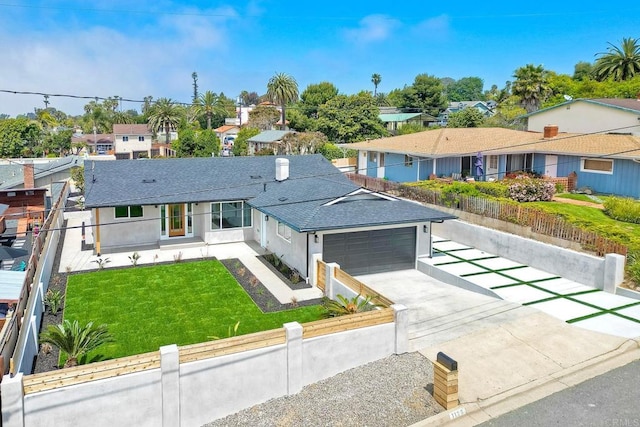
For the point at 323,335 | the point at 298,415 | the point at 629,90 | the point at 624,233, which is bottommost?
the point at 298,415

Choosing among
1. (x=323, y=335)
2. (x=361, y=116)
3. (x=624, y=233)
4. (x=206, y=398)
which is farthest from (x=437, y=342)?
(x=361, y=116)

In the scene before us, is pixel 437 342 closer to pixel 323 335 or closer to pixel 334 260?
pixel 323 335

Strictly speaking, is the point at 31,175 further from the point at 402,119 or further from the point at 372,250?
the point at 402,119

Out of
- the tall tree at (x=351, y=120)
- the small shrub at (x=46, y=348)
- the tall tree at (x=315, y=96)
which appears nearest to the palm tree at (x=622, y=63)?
the tall tree at (x=351, y=120)

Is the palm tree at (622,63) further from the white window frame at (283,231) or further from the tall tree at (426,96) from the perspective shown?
the white window frame at (283,231)

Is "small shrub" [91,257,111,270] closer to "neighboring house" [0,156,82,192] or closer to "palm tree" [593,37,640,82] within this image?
"neighboring house" [0,156,82,192]

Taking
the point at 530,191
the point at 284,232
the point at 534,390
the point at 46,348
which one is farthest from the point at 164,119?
the point at 534,390
